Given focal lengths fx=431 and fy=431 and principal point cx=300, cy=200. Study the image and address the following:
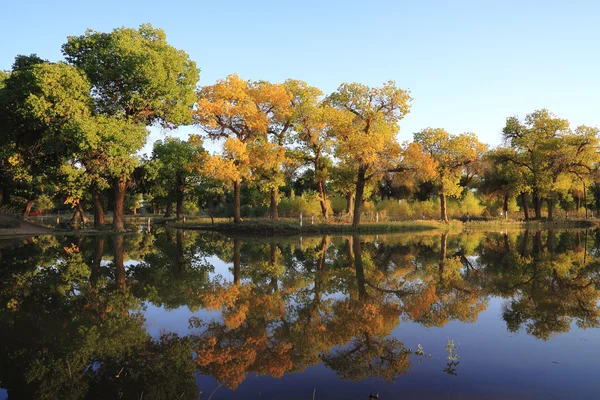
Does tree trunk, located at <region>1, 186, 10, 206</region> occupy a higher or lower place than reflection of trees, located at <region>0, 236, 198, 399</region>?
higher

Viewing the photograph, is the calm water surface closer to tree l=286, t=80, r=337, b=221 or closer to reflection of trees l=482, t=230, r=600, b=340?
reflection of trees l=482, t=230, r=600, b=340

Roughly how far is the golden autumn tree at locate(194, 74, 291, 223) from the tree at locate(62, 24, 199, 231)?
1687mm

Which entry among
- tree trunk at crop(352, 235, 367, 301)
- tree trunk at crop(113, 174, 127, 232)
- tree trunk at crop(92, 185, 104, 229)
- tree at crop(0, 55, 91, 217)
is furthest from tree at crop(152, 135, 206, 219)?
tree trunk at crop(352, 235, 367, 301)

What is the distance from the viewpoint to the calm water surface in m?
5.53

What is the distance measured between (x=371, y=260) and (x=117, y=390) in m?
13.3

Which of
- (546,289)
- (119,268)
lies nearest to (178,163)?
(119,268)

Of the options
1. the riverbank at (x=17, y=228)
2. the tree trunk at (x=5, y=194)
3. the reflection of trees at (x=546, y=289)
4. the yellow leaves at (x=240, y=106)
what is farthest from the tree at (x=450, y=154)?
the tree trunk at (x=5, y=194)

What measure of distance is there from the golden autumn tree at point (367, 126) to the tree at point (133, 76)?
11.6 m

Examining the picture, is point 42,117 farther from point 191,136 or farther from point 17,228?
point 17,228

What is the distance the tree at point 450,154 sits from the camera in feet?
137

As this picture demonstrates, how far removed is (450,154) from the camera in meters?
42.6

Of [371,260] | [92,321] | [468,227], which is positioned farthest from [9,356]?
[468,227]

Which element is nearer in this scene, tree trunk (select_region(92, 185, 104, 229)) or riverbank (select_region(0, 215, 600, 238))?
riverbank (select_region(0, 215, 600, 238))

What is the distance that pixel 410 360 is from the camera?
641 cm
